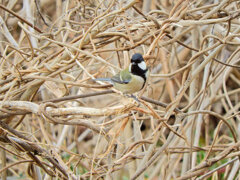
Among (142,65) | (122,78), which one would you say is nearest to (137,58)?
(142,65)

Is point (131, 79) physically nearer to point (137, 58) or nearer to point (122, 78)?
point (122, 78)

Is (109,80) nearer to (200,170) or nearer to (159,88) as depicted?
(200,170)

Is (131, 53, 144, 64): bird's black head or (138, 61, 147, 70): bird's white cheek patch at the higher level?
(131, 53, 144, 64): bird's black head

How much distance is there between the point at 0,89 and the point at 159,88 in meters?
3.12

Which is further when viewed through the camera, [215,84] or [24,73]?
[215,84]

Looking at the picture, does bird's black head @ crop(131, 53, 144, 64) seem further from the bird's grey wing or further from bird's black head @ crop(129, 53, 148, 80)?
the bird's grey wing

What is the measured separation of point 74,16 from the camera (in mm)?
2666

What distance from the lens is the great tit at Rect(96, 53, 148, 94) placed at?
2322mm

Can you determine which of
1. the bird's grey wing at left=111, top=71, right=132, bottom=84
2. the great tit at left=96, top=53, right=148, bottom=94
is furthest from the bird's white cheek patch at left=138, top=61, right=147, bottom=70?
the bird's grey wing at left=111, top=71, right=132, bottom=84

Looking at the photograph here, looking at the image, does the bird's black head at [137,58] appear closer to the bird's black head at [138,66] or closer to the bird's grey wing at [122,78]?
the bird's black head at [138,66]

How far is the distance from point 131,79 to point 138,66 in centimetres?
26

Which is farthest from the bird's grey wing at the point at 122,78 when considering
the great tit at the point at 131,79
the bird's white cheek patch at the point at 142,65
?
the bird's white cheek patch at the point at 142,65

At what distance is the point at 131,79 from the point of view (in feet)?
8.25

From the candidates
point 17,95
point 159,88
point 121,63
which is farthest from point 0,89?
point 159,88
